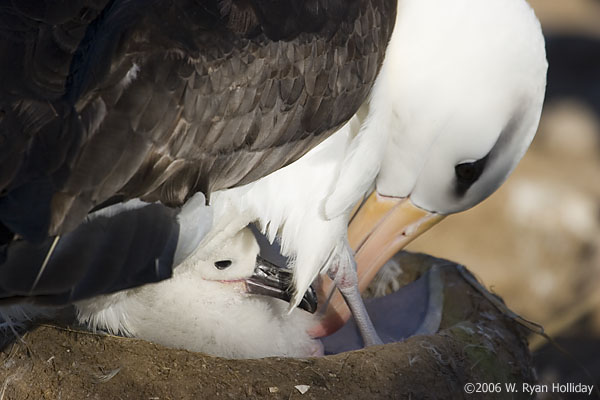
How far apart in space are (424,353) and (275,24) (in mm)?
1345

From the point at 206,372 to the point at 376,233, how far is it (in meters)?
1.00

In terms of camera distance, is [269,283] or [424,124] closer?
[424,124]

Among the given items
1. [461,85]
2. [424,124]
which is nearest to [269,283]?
[424,124]

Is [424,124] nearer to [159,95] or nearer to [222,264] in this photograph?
[222,264]

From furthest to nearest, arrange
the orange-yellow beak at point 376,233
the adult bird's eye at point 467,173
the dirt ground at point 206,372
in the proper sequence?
the orange-yellow beak at point 376,233
the adult bird's eye at point 467,173
the dirt ground at point 206,372

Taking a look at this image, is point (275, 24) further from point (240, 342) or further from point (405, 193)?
point (240, 342)

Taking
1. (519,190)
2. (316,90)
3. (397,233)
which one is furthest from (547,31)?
(316,90)

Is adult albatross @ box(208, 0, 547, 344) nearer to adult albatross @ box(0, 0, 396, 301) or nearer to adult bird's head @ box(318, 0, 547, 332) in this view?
adult bird's head @ box(318, 0, 547, 332)

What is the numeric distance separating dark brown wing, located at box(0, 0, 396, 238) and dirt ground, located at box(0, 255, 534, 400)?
0.65m

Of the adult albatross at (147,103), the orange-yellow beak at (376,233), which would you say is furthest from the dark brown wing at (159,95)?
the orange-yellow beak at (376,233)

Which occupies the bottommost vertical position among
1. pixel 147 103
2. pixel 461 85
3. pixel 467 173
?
pixel 467 173

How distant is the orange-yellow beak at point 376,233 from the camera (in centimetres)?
363

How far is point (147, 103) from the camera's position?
8.46ft

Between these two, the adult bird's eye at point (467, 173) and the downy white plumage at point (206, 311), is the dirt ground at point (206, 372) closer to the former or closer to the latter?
the downy white plumage at point (206, 311)
